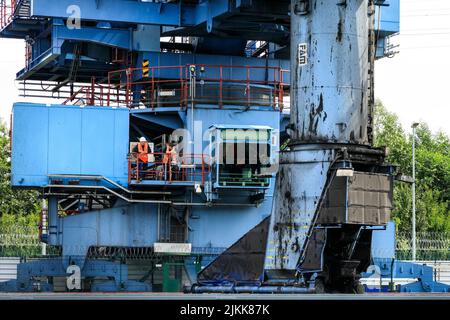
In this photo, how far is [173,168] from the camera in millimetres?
35531

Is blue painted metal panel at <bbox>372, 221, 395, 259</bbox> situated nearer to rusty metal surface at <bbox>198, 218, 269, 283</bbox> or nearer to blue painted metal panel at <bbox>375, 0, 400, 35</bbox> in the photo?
blue painted metal panel at <bbox>375, 0, 400, 35</bbox>

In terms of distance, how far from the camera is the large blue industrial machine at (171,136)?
28116mm

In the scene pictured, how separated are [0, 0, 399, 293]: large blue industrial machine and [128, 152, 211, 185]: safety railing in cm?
5

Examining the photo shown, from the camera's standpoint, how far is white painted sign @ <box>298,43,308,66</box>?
26.1 m

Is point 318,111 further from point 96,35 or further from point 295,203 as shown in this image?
point 96,35

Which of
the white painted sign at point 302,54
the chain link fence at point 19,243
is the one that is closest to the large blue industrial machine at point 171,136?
the white painted sign at point 302,54

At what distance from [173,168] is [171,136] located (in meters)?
1.26

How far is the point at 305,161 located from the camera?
25484 mm

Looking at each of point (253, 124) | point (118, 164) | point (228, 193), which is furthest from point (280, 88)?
A: point (118, 164)

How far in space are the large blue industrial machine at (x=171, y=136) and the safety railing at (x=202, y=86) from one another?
60 millimetres

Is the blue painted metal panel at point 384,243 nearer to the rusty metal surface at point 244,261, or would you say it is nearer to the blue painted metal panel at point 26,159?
the rusty metal surface at point 244,261

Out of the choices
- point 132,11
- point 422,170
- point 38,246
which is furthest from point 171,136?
point 422,170
